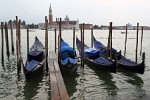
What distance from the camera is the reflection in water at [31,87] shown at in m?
12.0

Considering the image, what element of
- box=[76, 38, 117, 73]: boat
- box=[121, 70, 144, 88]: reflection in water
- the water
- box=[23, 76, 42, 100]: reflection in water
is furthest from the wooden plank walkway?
box=[121, 70, 144, 88]: reflection in water

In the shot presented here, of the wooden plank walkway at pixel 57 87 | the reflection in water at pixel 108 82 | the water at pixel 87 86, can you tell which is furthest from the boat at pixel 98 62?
the wooden plank walkway at pixel 57 87

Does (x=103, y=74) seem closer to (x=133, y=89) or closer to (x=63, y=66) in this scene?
(x=63, y=66)

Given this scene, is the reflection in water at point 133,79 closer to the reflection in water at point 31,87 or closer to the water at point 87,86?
the water at point 87,86

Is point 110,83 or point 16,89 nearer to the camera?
point 16,89

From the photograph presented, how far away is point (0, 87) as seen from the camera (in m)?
13.2

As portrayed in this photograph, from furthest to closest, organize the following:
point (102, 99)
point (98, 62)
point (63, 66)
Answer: point (98, 62), point (63, 66), point (102, 99)

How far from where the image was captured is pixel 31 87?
1327 cm

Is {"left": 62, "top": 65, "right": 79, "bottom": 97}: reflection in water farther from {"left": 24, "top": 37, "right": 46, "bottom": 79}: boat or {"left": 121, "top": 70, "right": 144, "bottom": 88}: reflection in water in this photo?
{"left": 121, "top": 70, "right": 144, "bottom": 88}: reflection in water

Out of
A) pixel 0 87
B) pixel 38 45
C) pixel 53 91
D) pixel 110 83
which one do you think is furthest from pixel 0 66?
pixel 53 91

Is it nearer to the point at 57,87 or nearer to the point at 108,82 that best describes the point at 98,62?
the point at 108,82

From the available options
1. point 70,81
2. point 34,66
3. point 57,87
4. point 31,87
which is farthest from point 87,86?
point 34,66

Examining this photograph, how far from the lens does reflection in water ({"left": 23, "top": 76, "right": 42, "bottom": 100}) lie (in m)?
12.0

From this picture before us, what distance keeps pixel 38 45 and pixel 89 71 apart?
22.4 ft
